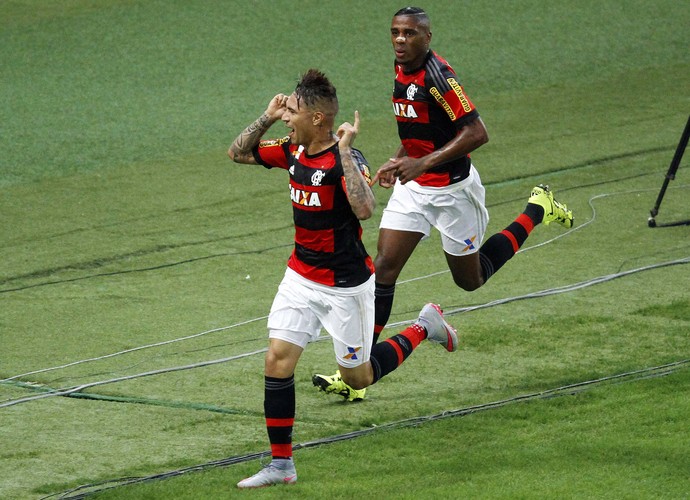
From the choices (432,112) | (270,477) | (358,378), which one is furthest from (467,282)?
(270,477)

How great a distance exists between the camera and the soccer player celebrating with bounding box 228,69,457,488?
235 inches

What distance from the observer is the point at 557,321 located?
8.62 metres

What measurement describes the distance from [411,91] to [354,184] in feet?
5.95

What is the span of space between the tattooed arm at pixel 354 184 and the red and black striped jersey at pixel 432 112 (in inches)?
62.6

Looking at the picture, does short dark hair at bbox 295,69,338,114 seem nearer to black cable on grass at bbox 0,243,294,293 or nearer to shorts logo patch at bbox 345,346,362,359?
shorts logo patch at bbox 345,346,362,359

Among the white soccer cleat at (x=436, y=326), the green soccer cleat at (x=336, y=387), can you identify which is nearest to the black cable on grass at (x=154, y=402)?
the green soccer cleat at (x=336, y=387)

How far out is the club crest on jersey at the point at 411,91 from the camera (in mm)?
7527

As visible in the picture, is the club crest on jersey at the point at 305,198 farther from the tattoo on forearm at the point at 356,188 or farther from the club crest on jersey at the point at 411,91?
the club crest on jersey at the point at 411,91

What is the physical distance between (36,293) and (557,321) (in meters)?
3.95

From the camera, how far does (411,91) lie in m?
7.54

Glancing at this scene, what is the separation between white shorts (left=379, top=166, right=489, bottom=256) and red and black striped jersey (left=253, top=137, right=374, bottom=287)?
54.4 inches

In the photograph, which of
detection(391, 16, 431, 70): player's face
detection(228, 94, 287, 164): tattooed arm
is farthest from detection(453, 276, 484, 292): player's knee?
detection(228, 94, 287, 164): tattooed arm

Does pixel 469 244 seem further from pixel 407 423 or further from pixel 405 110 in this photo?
pixel 407 423

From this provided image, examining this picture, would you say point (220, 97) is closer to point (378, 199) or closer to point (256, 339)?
point (378, 199)
